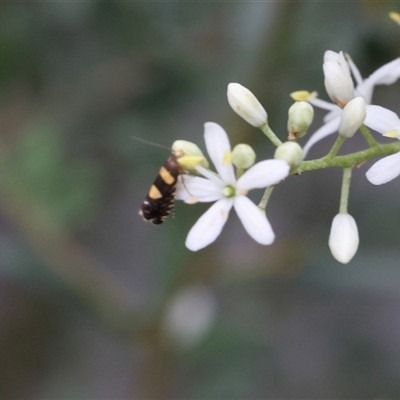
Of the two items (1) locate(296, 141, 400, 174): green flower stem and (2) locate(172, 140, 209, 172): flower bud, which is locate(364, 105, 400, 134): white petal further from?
(2) locate(172, 140, 209, 172): flower bud

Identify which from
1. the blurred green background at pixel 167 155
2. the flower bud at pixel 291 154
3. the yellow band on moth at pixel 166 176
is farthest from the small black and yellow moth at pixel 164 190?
the blurred green background at pixel 167 155

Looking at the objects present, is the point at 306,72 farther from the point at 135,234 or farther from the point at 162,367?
the point at 135,234

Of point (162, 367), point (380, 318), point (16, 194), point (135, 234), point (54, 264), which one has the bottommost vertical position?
point (162, 367)

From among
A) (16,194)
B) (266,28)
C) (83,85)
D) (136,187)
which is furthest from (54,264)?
(266,28)

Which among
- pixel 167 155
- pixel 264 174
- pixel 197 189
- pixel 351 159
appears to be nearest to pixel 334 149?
pixel 351 159

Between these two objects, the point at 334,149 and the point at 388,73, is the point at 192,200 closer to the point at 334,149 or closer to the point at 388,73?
the point at 334,149

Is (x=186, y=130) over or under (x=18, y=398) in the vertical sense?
over
